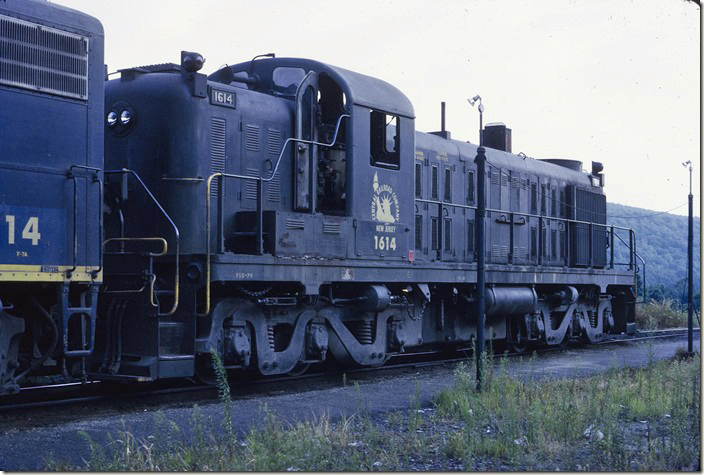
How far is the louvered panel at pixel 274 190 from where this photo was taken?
12.3m

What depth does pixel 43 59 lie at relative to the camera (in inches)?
363

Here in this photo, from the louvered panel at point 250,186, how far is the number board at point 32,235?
11.0 feet

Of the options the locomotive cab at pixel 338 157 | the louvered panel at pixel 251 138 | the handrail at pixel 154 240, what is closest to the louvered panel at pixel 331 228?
the locomotive cab at pixel 338 157

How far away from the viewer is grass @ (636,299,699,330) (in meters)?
29.2

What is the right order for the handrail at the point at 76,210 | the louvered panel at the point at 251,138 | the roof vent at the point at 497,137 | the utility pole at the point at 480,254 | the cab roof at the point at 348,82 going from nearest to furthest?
the handrail at the point at 76,210 < the utility pole at the point at 480,254 < the louvered panel at the point at 251,138 < the cab roof at the point at 348,82 < the roof vent at the point at 497,137

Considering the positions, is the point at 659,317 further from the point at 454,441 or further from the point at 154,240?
the point at 454,441

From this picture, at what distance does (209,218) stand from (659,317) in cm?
2312

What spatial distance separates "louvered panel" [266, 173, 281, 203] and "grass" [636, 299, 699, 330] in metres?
19.5

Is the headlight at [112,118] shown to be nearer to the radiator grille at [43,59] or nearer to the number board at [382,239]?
the radiator grille at [43,59]

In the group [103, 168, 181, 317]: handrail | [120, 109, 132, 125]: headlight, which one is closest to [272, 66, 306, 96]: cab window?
[120, 109, 132, 125]: headlight

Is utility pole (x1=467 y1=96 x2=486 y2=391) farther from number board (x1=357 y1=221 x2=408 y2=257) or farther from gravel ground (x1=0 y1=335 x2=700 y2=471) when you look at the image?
number board (x1=357 y1=221 x2=408 y2=257)

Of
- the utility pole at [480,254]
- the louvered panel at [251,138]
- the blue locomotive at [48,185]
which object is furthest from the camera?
the louvered panel at [251,138]

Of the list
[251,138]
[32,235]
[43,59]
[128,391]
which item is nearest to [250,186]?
[251,138]

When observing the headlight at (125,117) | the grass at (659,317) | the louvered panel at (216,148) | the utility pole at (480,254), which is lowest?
the grass at (659,317)
